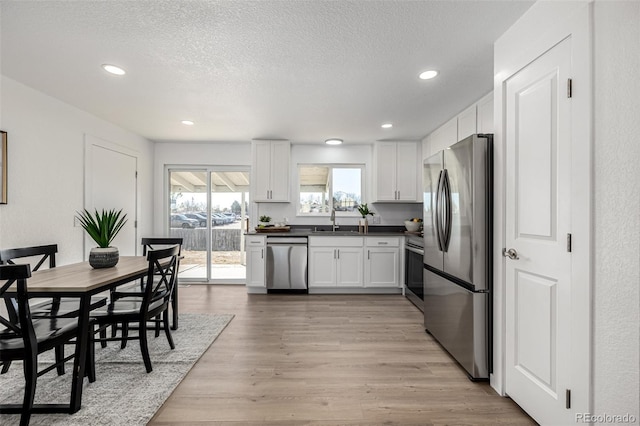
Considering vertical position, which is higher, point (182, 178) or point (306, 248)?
point (182, 178)

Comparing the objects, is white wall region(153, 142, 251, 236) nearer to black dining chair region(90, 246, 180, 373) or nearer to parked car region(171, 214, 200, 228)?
parked car region(171, 214, 200, 228)

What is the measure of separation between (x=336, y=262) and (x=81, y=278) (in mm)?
3160

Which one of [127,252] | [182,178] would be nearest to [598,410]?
[127,252]

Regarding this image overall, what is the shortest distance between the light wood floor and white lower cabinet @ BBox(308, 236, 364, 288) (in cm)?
107

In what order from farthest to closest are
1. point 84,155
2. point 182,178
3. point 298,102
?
1. point 182,178
2. point 84,155
3. point 298,102

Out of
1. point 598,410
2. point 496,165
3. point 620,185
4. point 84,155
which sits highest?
point 84,155

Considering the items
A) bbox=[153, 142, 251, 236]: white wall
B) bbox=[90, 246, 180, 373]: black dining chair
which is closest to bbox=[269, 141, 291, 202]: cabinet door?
bbox=[153, 142, 251, 236]: white wall

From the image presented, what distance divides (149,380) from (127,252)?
2.97 metres

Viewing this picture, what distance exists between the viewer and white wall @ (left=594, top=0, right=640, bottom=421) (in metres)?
1.20

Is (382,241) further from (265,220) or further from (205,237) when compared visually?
(205,237)

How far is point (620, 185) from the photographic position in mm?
1253

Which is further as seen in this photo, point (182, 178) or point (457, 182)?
point (182, 178)

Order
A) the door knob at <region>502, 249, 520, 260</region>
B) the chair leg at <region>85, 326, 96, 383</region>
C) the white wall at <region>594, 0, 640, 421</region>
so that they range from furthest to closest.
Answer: the chair leg at <region>85, 326, 96, 383</region>, the door knob at <region>502, 249, 520, 260</region>, the white wall at <region>594, 0, 640, 421</region>

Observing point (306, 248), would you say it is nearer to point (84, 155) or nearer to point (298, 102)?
point (298, 102)
